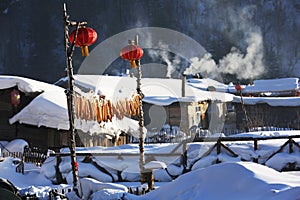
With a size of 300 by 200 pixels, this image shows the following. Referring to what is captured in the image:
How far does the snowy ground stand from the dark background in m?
53.9

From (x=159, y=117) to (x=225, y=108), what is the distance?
8.65 meters

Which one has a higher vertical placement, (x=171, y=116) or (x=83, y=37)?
(x=83, y=37)

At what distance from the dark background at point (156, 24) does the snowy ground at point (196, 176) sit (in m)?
53.9

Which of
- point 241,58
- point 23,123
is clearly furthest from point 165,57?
point 23,123

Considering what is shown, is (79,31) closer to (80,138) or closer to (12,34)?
(80,138)

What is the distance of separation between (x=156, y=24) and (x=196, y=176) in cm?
7027

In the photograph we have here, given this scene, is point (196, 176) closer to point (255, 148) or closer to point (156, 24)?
point (255, 148)

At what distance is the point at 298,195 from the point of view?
523cm

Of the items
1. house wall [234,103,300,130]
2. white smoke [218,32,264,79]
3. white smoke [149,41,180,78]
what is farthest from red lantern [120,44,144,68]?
white smoke [218,32,264,79]

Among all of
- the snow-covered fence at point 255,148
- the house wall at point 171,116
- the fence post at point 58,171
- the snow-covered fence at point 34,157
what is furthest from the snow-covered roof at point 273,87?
the fence post at point 58,171

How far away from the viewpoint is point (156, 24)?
Answer: 248 ft

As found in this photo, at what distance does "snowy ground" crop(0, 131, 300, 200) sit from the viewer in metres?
6.10

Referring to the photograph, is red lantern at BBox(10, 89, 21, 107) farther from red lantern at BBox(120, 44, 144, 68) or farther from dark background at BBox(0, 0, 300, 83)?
dark background at BBox(0, 0, 300, 83)

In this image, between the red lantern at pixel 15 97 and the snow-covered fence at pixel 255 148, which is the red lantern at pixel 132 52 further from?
the red lantern at pixel 15 97
